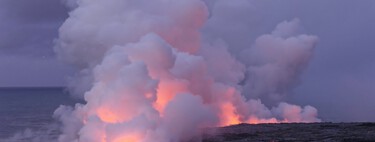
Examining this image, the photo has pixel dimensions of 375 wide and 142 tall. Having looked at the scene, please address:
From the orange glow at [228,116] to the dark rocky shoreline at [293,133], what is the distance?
7822mm

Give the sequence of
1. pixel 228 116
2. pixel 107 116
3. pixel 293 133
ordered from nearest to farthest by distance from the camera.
→ pixel 107 116 → pixel 293 133 → pixel 228 116

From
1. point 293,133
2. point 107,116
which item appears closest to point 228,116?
point 293,133

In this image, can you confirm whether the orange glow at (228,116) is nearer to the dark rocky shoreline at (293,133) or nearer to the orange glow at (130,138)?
the dark rocky shoreline at (293,133)

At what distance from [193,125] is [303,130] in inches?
583

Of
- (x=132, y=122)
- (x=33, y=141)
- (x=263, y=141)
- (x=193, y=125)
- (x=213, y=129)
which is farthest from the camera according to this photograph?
(x=33, y=141)

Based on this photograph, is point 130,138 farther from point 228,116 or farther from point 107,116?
point 228,116

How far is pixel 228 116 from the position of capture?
82062 mm

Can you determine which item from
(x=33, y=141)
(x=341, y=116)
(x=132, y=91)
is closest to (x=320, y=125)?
(x=132, y=91)

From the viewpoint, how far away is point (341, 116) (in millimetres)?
192875

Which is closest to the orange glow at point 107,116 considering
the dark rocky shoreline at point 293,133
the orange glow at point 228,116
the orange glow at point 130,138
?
the orange glow at point 130,138

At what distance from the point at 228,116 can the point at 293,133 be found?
20399 mm

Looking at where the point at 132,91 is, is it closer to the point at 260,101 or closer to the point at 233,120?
the point at 233,120

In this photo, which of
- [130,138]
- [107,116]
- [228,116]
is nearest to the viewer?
[130,138]

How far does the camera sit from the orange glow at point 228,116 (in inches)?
3138
